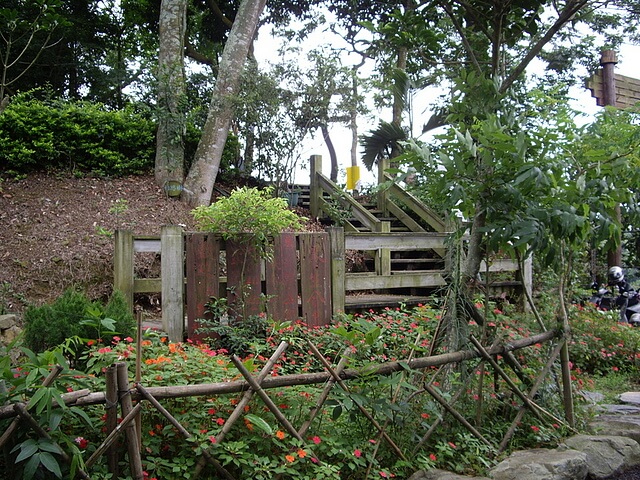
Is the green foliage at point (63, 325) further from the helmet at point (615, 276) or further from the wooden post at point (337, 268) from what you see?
the helmet at point (615, 276)

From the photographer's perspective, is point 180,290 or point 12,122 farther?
point 12,122

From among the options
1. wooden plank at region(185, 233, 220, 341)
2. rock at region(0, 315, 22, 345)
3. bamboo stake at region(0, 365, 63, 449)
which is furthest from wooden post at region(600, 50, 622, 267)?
bamboo stake at region(0, 365, 63, 449)

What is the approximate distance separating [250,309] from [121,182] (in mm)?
6230

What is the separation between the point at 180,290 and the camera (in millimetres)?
5516

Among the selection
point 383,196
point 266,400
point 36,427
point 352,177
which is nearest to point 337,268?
point 266,400

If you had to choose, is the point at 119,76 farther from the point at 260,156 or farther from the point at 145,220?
the point at 145,220

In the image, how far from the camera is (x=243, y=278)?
5629 mm

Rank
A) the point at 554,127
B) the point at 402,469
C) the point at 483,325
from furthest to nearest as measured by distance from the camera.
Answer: the point at 483,325
the point at 554,127
the point at 402,469

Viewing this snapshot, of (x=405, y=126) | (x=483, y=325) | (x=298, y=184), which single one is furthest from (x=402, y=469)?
(x=405, y=126)

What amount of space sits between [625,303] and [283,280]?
589cm

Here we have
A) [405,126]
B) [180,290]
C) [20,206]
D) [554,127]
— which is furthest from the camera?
[405,126]

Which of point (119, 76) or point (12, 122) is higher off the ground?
point (119, 76)

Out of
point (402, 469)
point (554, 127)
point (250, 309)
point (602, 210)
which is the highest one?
point (554, 127)

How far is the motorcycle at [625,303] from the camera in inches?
338
